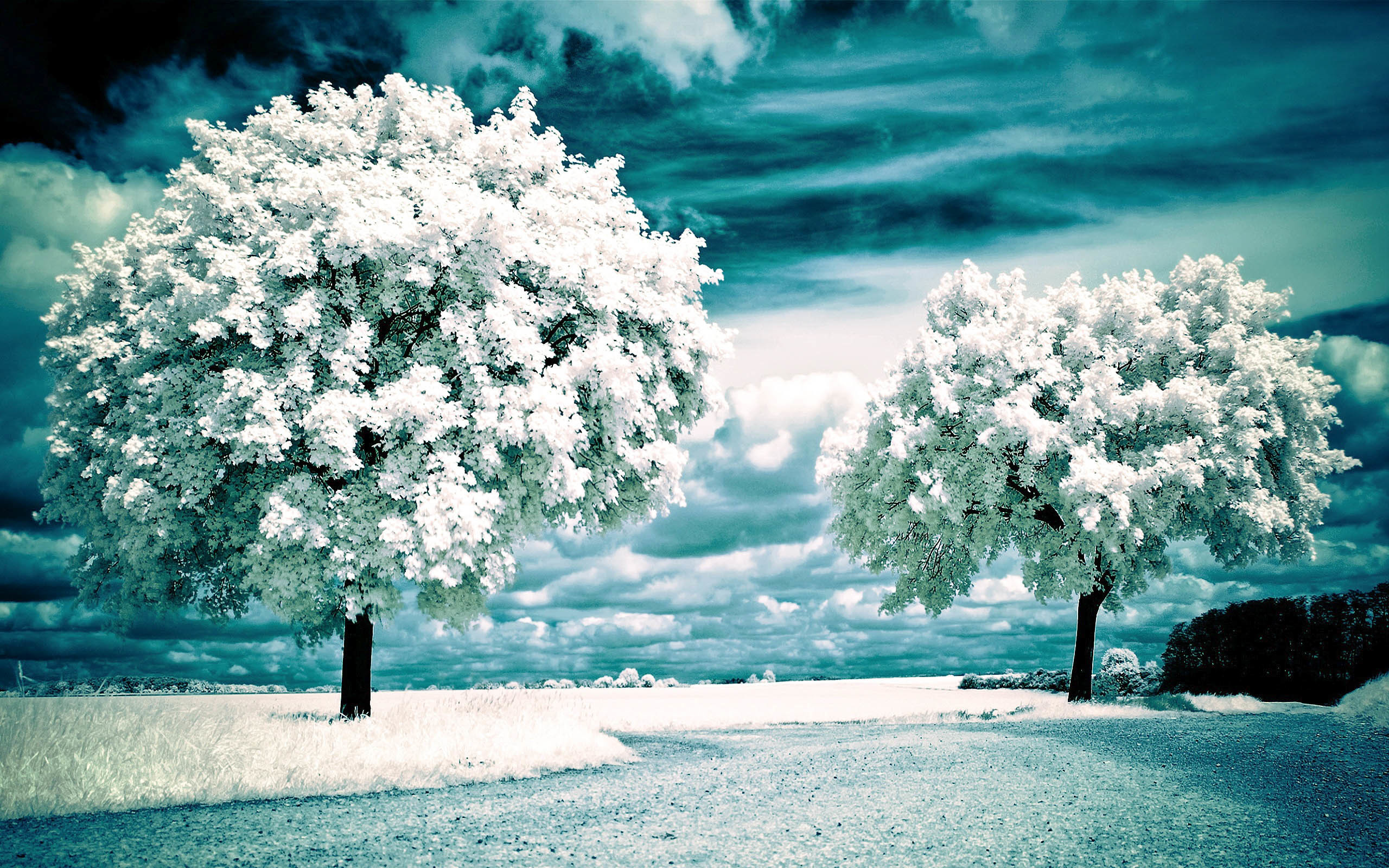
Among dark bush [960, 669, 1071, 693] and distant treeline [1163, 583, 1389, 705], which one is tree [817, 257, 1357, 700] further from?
dark bush [960, 669, 1071, 693]

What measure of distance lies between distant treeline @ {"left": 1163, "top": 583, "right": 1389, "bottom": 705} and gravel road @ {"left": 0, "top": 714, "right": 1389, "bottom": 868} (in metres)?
10.8

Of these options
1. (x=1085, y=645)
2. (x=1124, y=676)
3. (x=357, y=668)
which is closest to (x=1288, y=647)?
(x=1085, y=645)

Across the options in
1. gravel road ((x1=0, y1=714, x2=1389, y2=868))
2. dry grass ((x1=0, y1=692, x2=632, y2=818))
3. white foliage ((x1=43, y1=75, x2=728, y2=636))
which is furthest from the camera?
white foliage ((x1=43, y1=75, x2=728, y2=636))

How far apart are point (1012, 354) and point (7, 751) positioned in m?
22.0

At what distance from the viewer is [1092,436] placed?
861 inches

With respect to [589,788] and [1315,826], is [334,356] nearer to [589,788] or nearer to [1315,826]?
[589,788]

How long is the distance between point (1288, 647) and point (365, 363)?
85.3 feet

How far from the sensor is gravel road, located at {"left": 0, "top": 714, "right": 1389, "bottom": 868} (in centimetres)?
695

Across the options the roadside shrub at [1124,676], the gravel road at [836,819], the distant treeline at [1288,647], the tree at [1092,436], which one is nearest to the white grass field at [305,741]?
the gravel road at [836,819]

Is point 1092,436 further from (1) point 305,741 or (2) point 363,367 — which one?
(1) point 305,741

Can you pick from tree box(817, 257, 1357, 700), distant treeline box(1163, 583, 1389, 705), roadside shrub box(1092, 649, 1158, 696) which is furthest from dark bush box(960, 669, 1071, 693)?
tree box(817, 257, 1357, 700)

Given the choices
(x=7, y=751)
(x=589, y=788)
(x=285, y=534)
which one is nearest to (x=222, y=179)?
(x=285, y=534)

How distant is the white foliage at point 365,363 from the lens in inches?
529

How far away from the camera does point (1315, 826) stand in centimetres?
828
